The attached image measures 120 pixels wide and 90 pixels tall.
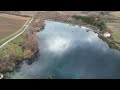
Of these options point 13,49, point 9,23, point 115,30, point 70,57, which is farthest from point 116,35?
point 9,23

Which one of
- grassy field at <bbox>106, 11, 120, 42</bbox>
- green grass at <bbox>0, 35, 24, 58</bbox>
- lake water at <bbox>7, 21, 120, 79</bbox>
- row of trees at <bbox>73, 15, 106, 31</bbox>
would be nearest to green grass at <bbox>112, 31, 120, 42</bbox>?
grassy field at <bbox>106, 11, 120, 42</bbox>

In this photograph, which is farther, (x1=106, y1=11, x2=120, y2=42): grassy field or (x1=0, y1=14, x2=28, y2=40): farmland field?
(x1=106, y1=11, x2=120, y2=42): grassy field

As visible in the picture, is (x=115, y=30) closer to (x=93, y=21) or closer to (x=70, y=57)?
(x=93, y=21)

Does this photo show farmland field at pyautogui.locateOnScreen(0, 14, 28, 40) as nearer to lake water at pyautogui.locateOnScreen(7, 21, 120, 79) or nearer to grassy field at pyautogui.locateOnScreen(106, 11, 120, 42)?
lake water at pyautogui.locateOnScreen(7, 21, 120, 79)

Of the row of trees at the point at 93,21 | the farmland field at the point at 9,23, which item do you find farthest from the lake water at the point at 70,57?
the farmland field at the point at 9,23

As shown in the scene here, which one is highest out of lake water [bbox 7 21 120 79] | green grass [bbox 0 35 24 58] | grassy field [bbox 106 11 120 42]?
grassy field [bbox 106 11 120 42]

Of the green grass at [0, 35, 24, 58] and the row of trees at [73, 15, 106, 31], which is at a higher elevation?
the row of trees at [73, 15, 106, 31]
